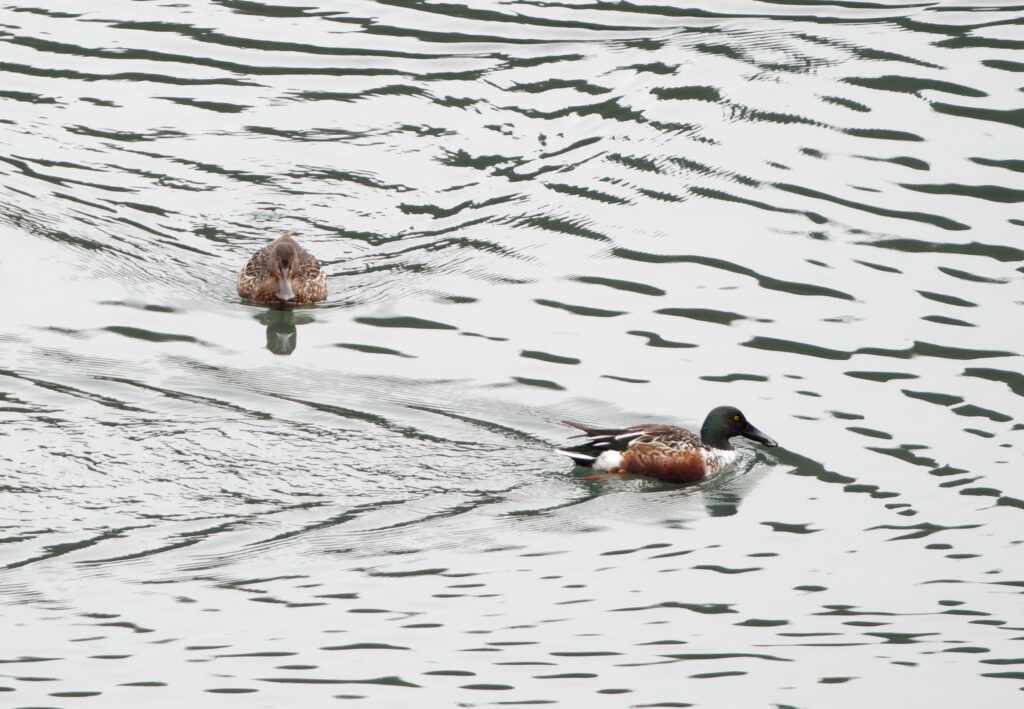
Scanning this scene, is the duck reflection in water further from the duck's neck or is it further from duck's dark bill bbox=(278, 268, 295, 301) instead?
the duck's neck

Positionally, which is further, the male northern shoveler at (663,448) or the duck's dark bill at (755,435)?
the duck's dark bill at (755,435)

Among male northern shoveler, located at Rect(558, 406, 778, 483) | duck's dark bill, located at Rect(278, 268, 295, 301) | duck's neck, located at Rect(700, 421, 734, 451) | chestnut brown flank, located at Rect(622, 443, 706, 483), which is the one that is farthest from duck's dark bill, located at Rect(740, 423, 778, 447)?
duck's dark bill, located at Rect(278, 268, 295, 301)

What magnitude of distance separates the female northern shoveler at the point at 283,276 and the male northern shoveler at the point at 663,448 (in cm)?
393

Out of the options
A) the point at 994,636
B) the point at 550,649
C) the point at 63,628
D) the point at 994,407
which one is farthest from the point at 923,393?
the point at 63,628

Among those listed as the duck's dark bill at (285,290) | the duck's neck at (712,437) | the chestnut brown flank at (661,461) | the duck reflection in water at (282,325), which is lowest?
the chestnut brown flank at (661,461)

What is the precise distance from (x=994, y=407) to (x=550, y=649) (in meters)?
5.00

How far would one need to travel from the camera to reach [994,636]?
10.2 meters

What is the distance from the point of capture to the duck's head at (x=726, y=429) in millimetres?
12812

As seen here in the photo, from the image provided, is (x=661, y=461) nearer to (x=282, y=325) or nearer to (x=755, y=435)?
(x=755, y=435)

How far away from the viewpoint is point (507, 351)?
1445 centimetres

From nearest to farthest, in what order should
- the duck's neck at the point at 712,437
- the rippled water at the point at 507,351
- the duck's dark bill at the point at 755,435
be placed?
the rippled water at the point at 507,351, the duck's dark bill at the point at 755,435, the duck's neck at the point at 712,437

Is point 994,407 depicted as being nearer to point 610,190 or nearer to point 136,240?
point 610,190

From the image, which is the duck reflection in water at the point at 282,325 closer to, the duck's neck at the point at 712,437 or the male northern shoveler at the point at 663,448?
the male northern shoveler at the point at 663,448

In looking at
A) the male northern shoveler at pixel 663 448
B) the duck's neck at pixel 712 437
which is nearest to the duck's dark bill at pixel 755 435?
the male northern shoveler at pixel 663 448
